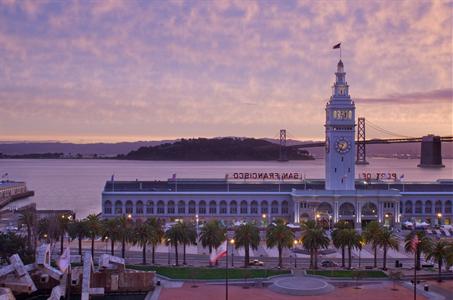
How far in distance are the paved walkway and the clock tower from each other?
3773 cm

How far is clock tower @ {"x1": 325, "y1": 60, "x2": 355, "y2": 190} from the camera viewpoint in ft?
295

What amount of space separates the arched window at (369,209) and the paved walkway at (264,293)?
34.9m

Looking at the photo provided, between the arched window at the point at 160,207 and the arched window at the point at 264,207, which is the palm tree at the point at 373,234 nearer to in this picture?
the arched window at the point at 264,207

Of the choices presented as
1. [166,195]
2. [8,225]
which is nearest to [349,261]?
[166,195]

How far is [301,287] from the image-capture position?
170ft

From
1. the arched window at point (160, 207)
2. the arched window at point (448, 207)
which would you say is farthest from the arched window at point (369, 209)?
the arched window at point (160, 207)

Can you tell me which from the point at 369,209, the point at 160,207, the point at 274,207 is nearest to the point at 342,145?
the point at 369,209

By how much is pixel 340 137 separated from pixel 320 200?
9.62m

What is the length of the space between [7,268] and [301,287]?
2318cm

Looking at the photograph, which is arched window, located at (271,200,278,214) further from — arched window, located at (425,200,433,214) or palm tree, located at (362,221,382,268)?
palm tree, located at (362,221,382,268)

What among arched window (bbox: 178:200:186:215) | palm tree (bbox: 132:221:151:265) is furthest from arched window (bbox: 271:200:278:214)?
palm tree (bbox: 132:221:151:265)

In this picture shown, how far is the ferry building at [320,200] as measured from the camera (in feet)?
287

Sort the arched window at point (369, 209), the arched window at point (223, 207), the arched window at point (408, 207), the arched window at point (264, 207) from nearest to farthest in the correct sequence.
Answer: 1. the arched window at point (369, 209)
2. the arched window at point (223, 207)
3. the arched window at point (264, 207)
4. the arched window at point (408, 207)

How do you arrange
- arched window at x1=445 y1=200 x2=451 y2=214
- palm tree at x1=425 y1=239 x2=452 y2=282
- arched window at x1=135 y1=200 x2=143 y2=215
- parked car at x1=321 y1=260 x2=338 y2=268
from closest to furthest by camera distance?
palm tree at x1=425 y1=239 x2=452 y2=282 → parked car at x1=321 y1=260 x2=338 y2=268 → arched window at x1=135 y1=200 x2=143 y2=215 → arched window at x1=445 y1=200 x2=451 y2=214
